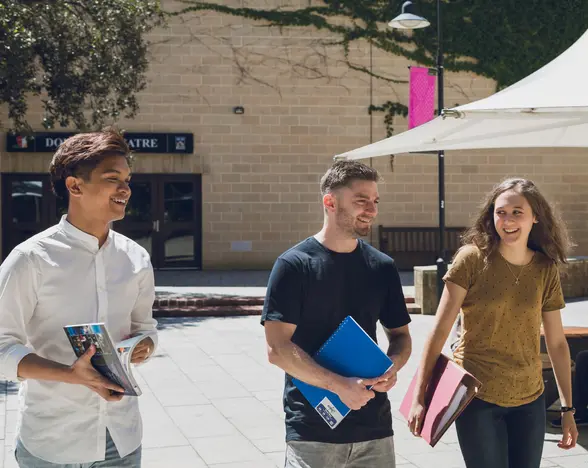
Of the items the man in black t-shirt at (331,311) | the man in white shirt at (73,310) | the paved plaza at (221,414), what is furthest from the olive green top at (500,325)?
the paved plaza at (221,414)

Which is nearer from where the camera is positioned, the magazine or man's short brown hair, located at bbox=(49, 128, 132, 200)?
the magazine

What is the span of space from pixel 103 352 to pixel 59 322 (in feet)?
0.94

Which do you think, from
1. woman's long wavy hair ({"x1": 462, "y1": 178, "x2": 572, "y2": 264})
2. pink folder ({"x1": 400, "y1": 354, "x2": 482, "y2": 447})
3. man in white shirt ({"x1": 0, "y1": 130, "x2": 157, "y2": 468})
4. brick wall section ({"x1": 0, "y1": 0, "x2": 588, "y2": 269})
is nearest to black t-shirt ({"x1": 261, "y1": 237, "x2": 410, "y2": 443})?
pink folder ({"x1": 400, "y1": 354, "x2": 482, "y2": 447})

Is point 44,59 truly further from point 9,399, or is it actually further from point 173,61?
point 9,399

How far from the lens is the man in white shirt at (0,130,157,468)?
259 cm

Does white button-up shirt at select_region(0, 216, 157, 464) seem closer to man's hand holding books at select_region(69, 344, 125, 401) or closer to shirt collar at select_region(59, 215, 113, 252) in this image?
shirt collar at select_region(59, 215, 113, 252)

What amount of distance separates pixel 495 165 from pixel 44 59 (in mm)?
11233

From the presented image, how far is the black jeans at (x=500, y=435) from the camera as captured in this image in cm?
345

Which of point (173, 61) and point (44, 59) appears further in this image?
point (173, 61)

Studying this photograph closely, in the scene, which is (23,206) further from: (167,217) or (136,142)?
(167,217)

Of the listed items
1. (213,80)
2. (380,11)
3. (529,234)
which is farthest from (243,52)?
(529,234)

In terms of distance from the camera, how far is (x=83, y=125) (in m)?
15.5

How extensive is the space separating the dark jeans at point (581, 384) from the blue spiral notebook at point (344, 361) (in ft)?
14.1

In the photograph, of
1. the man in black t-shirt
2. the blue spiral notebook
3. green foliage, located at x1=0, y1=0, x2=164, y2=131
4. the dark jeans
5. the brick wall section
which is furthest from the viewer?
the brick wall section
